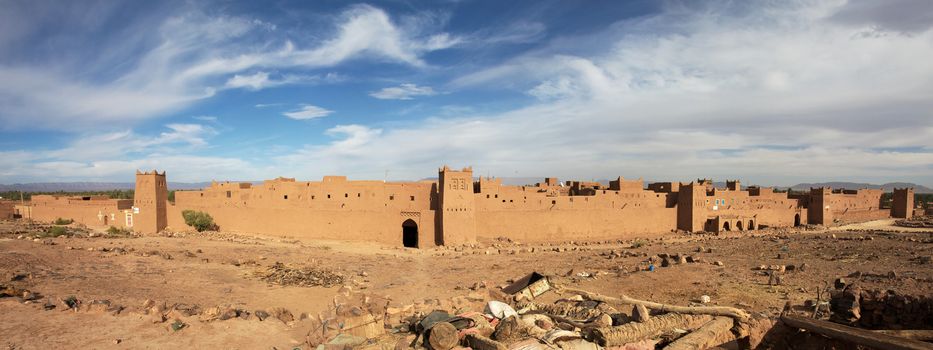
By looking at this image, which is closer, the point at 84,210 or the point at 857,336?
the point at 857,336

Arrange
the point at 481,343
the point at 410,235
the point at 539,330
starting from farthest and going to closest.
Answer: the point at 410,235, the point at 539,330, the point at 481,343

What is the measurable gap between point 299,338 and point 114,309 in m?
4.85

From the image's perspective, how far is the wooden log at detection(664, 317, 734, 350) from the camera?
725 cm

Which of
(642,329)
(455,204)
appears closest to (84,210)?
(455,204)

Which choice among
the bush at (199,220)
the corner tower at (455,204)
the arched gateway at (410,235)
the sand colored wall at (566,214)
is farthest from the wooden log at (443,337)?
the bush at (199,220)

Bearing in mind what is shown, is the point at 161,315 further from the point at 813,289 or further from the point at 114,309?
the point at 813,289

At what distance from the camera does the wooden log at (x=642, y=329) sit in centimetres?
729

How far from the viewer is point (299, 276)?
17609mm

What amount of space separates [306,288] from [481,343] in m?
10.8

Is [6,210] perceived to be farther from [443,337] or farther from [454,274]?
[443,337]

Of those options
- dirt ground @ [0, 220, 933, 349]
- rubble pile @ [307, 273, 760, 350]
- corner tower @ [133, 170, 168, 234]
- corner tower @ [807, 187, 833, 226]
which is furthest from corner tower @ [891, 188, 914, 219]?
corner tower @ [133, 170, 168, 234]

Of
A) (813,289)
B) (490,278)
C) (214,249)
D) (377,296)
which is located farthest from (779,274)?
(214,249)

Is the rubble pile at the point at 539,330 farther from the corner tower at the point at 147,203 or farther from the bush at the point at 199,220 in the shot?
the corner tower at the point at 147,203

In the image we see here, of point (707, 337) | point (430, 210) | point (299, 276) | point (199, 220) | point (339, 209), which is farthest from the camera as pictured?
point (199, 220)
